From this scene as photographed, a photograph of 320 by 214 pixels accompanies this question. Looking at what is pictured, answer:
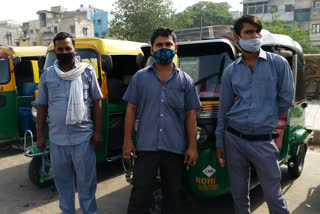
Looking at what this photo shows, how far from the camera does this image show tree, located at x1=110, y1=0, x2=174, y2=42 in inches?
766

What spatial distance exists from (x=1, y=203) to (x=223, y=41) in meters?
3.51

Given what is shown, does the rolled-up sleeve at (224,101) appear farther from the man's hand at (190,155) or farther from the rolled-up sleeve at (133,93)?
the rolled-up sleeve at (133,93)

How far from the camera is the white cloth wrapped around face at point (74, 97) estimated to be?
2.83m

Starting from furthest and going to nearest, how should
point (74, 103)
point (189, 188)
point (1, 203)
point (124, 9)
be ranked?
point (124, 9) < point (1, 203) < point (189, 188) < point (74, 103)

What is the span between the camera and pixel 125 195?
422cm

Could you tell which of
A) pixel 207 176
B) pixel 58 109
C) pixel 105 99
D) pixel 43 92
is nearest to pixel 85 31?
pixel 105 99

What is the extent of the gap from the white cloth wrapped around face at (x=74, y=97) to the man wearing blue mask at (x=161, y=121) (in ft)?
2.01

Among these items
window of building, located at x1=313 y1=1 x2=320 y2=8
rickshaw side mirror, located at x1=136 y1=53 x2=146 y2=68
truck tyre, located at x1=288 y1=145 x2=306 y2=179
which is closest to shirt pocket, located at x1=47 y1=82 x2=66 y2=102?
rickshaw side mirror, located at x1=136 y1=53 x2=146 y2=68

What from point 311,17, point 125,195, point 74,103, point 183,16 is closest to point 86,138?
point 74,103

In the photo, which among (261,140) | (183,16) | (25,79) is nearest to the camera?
(261,140)

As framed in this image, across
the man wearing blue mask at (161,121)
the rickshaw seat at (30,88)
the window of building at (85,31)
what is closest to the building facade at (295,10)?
the window of building at (85,31)

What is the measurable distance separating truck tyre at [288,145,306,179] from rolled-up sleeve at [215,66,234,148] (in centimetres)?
217

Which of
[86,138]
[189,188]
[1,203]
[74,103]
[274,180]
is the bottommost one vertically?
[1,203]

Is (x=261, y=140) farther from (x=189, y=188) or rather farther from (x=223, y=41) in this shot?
(x=223, y=41)
